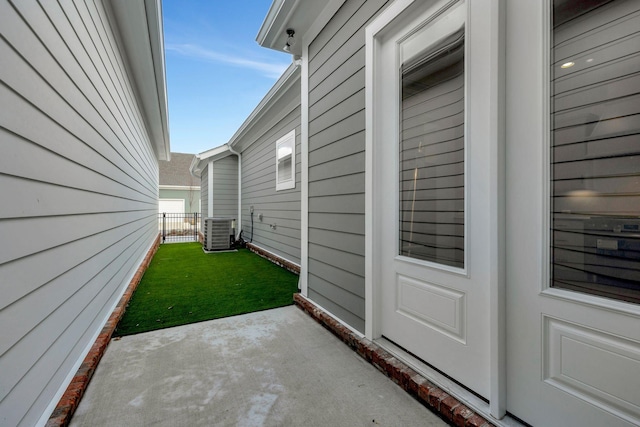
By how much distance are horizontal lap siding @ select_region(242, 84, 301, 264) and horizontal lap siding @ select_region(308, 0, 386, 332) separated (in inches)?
78.0

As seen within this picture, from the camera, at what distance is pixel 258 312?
3057mm

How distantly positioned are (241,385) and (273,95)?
4.58 meters

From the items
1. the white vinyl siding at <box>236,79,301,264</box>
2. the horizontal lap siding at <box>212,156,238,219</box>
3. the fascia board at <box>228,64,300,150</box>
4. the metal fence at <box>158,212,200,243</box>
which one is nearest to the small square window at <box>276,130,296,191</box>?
the white vinyl siding at <box>236,79,301,264</box>

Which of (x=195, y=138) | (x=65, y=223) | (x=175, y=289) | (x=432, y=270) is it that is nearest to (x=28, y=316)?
(x=65, y=223)

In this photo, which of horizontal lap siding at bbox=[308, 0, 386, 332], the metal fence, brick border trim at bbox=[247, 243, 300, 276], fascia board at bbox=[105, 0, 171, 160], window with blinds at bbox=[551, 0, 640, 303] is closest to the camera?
window with blinds at bbox=[551, 0, 640, 303]

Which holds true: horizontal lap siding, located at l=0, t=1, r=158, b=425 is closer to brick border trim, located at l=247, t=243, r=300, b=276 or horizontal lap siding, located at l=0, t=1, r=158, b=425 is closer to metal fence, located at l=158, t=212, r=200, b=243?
brick border trim, located at l=247, t=243, r=300, b=276

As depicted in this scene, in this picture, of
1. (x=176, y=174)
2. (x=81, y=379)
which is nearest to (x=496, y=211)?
(x=81, y=379)

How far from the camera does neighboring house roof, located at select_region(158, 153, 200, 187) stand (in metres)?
19.1

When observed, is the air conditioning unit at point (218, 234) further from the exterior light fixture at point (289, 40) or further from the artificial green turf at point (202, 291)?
the exterior light fixture at point (289, 40)

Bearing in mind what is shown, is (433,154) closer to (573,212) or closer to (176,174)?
(573,212)

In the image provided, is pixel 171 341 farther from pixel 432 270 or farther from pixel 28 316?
pixel 432 270

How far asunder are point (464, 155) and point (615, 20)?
28.2 inches

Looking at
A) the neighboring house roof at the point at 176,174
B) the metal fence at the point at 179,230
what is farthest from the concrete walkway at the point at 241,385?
the neighboring house roof at the point at 176,174

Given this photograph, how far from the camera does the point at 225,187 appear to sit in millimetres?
8953
